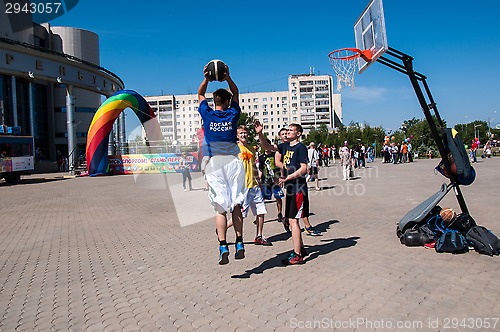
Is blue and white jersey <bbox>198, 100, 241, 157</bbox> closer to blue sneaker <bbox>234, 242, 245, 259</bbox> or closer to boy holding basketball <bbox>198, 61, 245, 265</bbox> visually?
boy holding basketball <bbox>198, 61, 245, 265</bbox>

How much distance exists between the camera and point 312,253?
20.6ft

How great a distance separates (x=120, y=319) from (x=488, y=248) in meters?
4.67

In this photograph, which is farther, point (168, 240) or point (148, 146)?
point (148, 146)

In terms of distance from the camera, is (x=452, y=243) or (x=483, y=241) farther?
(x=452, y=243)

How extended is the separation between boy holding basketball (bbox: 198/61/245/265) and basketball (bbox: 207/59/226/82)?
37mm

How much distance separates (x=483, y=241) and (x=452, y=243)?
0.38 meters

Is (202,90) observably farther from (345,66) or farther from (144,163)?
(144,163)

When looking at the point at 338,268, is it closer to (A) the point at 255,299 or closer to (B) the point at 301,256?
(B) the point at 301,256

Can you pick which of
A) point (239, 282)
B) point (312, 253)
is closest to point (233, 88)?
point (239, 282)

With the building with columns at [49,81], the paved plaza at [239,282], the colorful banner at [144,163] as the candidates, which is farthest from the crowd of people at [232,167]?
the building with columns at [49,81]

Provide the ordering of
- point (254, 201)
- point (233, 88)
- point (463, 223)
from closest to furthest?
point (233, 88), point (463, 223), point (254, 201)

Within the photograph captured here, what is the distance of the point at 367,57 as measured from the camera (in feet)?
25.9

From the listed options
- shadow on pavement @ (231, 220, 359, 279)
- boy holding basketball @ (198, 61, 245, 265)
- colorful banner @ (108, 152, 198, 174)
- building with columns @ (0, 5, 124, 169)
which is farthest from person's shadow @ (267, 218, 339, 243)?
building with columns @ (0, 5, 124, 169)

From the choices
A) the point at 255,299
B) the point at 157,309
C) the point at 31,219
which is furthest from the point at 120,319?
the point at 31,219
